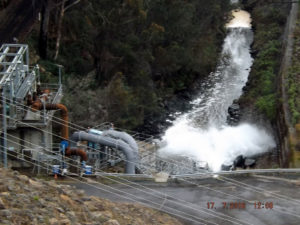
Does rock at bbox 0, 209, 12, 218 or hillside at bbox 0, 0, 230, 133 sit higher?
hillside at bbox 0, 0, 230, 133

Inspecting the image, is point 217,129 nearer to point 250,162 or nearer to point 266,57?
point 250,162

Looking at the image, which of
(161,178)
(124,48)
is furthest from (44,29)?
(161,178)

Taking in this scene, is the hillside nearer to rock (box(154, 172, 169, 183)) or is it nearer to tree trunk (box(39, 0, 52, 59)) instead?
tree trunk (box(39, 0, 52, 59))

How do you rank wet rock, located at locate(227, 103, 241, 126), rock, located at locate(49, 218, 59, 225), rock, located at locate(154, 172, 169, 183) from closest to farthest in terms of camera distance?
rock, located at locate(49, 218, 59, 225) < rock, located at locate(154, 172, 169, 183) < wet rock, located at locate(227, 103, 241, 126)

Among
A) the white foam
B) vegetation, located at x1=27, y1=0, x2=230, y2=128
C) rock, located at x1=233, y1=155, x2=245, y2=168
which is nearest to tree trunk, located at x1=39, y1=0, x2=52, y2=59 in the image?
vegetation, located at x1=27, y1=0, x2=230, y2=128

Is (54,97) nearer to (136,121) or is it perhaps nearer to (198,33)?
(136,121)

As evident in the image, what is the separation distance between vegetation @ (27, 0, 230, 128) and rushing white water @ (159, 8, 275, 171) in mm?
2928

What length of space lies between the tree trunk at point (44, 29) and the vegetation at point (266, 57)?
48.7ft

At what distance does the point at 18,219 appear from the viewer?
836 centimetres

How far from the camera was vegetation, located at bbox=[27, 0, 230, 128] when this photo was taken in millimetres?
32531

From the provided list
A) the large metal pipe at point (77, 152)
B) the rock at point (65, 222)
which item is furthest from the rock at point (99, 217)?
the large metal pipe at point (77, 152)

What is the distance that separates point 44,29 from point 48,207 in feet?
78.0

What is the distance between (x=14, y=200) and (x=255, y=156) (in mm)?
20051

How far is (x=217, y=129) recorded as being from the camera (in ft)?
112
